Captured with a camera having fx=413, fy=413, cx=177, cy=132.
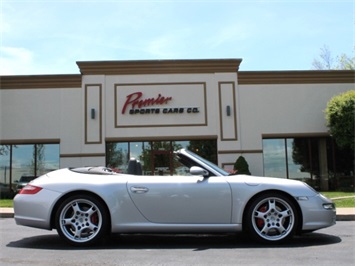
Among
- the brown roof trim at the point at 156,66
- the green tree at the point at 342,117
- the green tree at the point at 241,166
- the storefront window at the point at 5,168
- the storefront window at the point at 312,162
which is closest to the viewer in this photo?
the green tree at the point at 342,117

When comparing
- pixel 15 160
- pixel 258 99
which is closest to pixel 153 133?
pixel 258 99

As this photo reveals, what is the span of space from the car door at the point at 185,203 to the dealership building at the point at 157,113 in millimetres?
13002

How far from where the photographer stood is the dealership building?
1850 centimetres

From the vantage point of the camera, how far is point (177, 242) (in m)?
5.74

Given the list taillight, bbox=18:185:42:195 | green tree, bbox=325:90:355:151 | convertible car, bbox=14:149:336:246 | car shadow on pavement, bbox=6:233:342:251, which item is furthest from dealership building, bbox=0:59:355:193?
convertible car, bbox=14:149:336:246

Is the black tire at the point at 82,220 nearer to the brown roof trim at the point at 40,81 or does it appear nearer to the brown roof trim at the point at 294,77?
the brown roof trim at the point at 40,81

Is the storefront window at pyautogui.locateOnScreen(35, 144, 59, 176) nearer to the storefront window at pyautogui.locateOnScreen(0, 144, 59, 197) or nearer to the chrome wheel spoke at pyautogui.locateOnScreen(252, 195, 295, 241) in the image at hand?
the storefront window at pyautogui.locateOnScreen(0, 144, 59, 197)

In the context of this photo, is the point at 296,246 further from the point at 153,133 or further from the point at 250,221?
the point at 153,133

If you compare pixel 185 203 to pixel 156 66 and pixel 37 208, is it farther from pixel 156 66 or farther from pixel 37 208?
pixel 156 66

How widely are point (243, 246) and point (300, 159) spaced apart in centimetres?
1487

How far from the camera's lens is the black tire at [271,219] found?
5.34m

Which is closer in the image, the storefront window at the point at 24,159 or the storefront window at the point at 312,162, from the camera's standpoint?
the storefront window at the point at 24,159

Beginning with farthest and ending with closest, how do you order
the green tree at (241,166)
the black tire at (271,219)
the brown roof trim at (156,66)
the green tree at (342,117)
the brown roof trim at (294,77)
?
1. the brown roof trim at (294,77)
2. the brown roof trim at (156,66)
3. the green tree at (241,166)
4. the green tree at (342,117)
5. the black tire at (271,219)

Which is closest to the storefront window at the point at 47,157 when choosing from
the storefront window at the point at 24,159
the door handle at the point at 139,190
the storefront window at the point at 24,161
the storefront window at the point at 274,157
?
the storefront window at the point at 24,161
